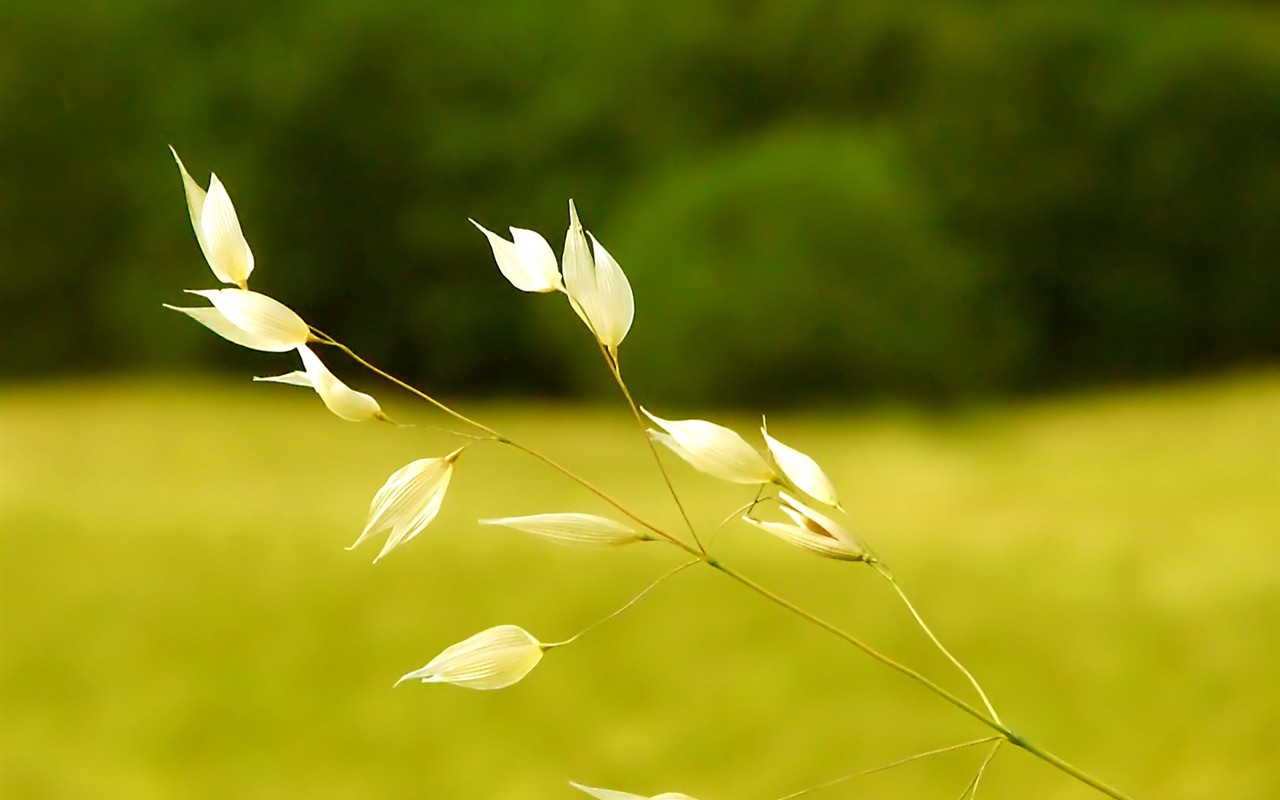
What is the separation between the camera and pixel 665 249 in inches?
35.0

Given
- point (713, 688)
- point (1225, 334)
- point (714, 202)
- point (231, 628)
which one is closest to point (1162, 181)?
point (1225, 334)

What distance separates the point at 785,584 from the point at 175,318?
1.59ft

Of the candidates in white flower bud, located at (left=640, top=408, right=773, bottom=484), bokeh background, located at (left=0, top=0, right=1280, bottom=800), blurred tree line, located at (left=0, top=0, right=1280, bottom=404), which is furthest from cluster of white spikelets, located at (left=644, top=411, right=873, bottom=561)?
blurred tree line, located at (left=0, top=0, right=1280, bottom=404)

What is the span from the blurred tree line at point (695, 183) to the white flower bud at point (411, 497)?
0.74m

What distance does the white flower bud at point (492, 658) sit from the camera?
0.11 m

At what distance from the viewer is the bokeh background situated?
29.9 inches

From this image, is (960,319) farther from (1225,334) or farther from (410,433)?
(410,433)

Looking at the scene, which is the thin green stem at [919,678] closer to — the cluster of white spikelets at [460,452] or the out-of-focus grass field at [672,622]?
the cluster of white spikelets at [460,452]

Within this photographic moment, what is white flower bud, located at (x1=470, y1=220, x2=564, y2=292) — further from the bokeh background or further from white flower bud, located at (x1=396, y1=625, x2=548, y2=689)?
the bokeh background

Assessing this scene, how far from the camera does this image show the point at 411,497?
116 millimetres

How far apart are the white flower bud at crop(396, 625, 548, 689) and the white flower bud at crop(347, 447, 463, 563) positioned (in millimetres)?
12

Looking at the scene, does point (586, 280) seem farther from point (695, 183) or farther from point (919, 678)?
point (695, 183)

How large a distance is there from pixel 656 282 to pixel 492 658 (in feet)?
2.58

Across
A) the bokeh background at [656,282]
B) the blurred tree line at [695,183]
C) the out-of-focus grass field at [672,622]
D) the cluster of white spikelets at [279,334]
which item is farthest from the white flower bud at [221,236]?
the blurred tree line at [695,183]
